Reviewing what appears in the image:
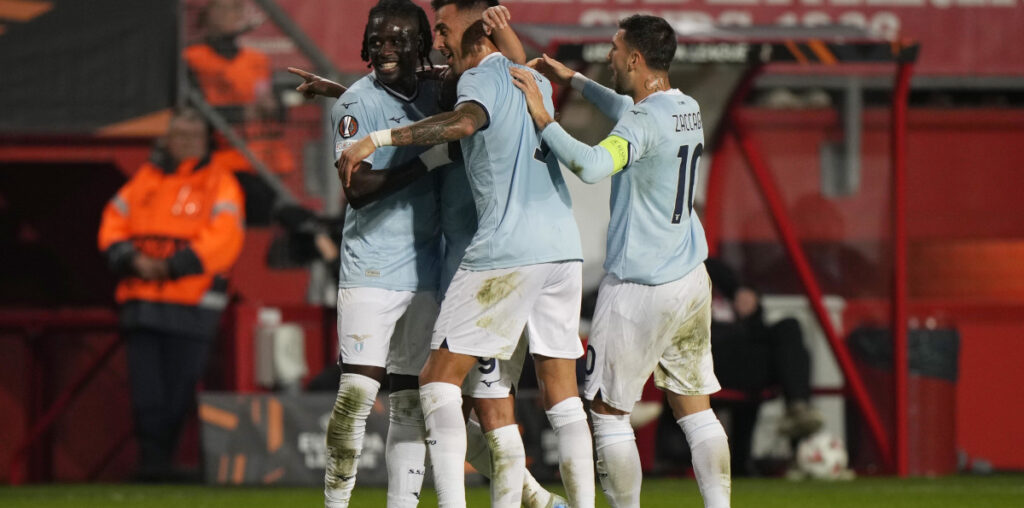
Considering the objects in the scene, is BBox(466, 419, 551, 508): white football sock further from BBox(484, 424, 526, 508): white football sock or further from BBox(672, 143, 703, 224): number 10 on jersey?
BBox(672, 143, 703, 224): number 10 on jersey

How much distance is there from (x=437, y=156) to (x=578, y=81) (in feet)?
2.76

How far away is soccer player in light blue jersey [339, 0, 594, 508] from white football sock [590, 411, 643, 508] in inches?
4.5

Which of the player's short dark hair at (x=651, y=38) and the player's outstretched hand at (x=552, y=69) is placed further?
the player's outstretched hand at (x=552, y=69)

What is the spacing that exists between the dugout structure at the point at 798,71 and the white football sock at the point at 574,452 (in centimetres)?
380

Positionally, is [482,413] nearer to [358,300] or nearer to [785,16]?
[358,300]

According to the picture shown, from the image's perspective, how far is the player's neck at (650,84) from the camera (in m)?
5.97

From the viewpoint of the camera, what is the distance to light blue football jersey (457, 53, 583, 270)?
5594 mm

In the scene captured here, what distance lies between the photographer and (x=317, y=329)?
10.4 m

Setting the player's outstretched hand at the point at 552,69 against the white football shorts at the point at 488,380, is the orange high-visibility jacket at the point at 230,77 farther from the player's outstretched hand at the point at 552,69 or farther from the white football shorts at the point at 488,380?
the white football shorts at the point at 488,380

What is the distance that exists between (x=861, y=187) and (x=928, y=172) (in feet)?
3.48

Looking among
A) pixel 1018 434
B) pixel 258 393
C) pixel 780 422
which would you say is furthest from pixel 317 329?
pixel 1018 434

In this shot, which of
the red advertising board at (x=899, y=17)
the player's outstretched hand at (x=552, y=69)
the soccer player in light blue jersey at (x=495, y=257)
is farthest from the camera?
the red advertising board at (x=899, y=17)

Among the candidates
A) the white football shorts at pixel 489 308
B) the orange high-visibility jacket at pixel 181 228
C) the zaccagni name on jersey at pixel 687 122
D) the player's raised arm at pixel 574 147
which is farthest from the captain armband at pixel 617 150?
the orange high-visibility jacket at pixel 181 228

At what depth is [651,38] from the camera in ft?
19.4
